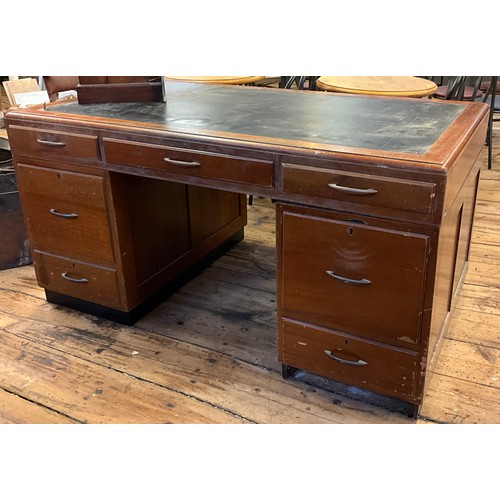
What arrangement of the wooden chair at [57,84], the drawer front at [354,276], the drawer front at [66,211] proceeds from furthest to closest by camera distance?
1. the wooden chair at [57,84]
2. the drawer front at [66,211]
3. the drawer front at [354,276]

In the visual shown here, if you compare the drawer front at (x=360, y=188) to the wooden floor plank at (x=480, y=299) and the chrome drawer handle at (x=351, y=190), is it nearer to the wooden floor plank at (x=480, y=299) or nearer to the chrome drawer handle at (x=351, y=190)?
the chrome drawer handle at (x=351, y=190)

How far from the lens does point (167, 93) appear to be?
242 centimetres

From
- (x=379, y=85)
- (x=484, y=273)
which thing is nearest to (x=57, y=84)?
(x=379, y=85)

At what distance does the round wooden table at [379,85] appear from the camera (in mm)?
2895

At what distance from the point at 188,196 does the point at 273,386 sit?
0.95 m

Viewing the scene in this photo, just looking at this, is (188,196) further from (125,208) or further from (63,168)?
(63,168)

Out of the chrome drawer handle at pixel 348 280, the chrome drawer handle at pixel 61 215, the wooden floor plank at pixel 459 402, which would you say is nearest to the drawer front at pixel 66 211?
the chrome drawer handle at pixel 61 215

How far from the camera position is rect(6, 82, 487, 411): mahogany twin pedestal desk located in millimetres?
1525

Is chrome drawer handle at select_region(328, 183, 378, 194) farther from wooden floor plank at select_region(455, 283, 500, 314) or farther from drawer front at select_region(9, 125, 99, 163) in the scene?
wooden floor plank at select_region(455, 283, 500, 314)

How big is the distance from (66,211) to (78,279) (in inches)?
11.5

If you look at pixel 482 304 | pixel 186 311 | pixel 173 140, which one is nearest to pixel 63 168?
pixel 173 140

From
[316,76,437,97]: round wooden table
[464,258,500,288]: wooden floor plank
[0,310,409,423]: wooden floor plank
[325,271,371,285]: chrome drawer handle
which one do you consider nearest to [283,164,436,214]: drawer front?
[325,271,371,285]: chrome drawer handle

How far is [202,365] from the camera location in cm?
204

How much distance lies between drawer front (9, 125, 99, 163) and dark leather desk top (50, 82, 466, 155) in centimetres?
11
